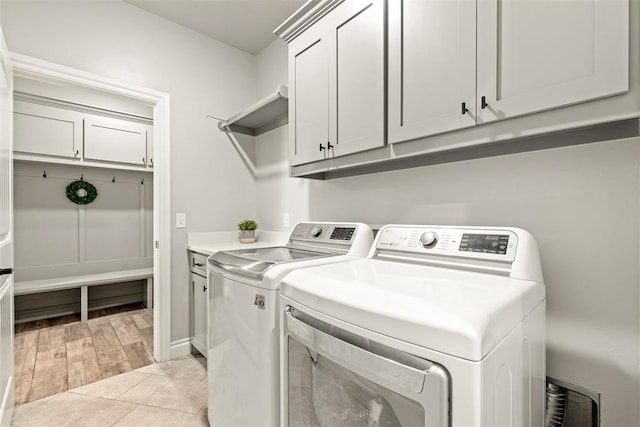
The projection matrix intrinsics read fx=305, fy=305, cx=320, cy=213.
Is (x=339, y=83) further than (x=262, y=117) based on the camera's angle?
No

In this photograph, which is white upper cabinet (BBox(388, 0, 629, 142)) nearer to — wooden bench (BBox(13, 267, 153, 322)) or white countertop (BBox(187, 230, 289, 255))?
white countertop (BBox(187, 230, 289, 255))

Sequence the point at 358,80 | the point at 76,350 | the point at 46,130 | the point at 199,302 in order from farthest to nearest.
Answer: the point at 46,130
the point at 76,350
the point at 199,302
the point at 358,80

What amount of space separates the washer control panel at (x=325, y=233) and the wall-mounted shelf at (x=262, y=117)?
0.90m

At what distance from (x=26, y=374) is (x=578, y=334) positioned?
10.9 feet

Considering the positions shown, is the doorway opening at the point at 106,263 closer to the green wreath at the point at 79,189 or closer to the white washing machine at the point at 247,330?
the green wreath at the point at 79,189

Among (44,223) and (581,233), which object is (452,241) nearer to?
(581,233)

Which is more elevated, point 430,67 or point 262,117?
point 262,117

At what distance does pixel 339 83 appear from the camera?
1.59 meters

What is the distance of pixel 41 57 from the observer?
6.18 feet

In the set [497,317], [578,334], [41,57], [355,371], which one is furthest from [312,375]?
[41,57]

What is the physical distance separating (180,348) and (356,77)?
93.6 inches

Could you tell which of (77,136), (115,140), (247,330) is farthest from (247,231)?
(77,136)

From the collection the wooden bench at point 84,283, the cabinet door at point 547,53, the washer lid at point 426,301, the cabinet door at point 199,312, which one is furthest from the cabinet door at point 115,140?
the cabinet door at point 547,53

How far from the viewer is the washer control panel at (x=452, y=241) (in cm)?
107
